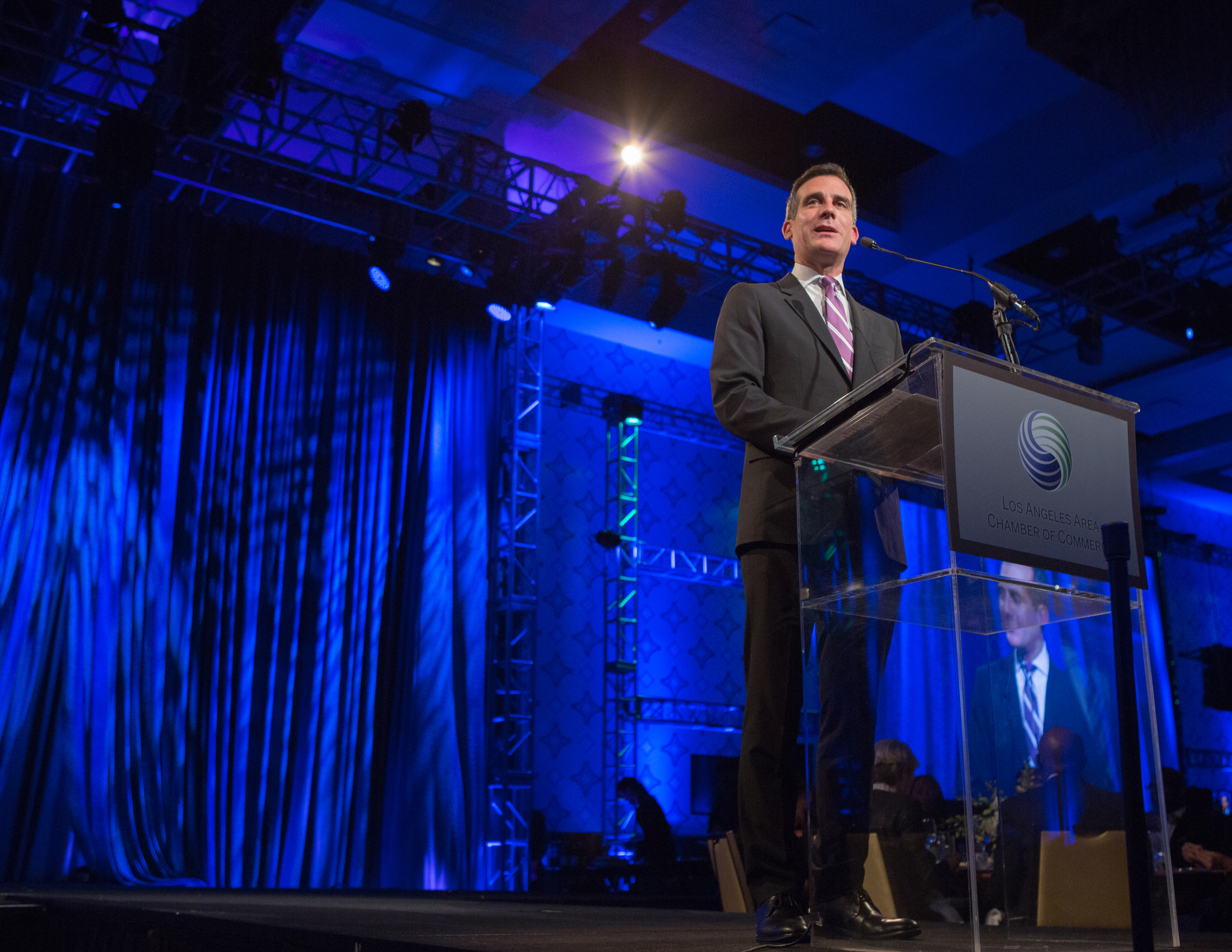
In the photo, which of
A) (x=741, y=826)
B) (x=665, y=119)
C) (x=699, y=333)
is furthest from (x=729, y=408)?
(x=699, y=333)

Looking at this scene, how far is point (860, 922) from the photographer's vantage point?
1.32 meters

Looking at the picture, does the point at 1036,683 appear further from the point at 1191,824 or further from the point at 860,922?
the point at 1191,824

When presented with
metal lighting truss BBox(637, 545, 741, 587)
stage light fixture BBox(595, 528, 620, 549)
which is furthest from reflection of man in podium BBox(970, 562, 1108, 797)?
metal lighting truss BBox(637, 545, 741, 587)

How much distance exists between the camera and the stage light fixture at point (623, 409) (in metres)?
8.50

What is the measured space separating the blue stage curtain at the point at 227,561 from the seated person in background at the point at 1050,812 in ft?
19.7

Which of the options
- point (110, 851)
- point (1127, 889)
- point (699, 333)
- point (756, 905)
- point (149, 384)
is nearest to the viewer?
point (1127, 889)

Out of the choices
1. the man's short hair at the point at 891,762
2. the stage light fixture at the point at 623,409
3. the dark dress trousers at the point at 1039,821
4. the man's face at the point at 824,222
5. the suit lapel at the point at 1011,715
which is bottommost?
the dark dress trousers at the point at 1039,821

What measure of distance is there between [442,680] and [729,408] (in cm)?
611

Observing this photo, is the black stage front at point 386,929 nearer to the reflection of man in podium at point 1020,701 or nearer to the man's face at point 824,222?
the reflection of man in podium at point 1020,701

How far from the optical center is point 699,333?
29.2 feet

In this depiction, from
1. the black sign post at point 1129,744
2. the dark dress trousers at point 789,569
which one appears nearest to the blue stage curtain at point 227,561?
the dark dress trousers at point 789,569

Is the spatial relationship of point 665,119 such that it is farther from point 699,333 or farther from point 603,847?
point 603,847

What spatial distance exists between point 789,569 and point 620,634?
6567mm

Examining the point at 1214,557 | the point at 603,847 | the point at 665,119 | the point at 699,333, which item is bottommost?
the point at 603,847
